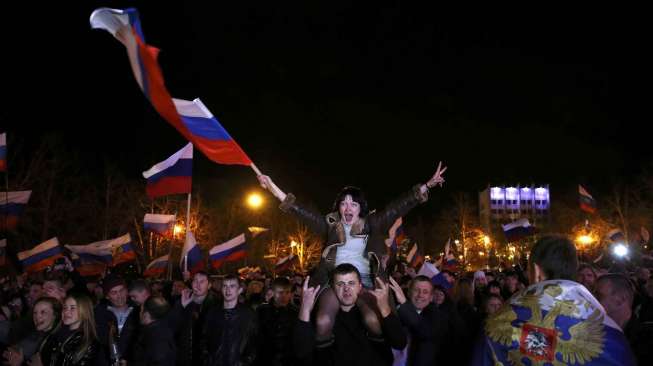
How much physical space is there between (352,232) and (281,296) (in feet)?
11.9

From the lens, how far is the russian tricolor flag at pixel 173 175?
1317 cm

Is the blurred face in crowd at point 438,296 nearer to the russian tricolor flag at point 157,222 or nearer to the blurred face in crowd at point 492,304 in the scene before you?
the blurred face in crowd at point 492,304

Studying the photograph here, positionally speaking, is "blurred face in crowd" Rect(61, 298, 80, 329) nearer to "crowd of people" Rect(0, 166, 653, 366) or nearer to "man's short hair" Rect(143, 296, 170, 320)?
"crowd of people" Rect(0, 166, 653, 366)

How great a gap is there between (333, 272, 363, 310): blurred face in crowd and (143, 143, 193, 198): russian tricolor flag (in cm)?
880

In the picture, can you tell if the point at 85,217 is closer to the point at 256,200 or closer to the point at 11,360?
the point at 256,200

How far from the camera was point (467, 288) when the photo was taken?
870 centimetres

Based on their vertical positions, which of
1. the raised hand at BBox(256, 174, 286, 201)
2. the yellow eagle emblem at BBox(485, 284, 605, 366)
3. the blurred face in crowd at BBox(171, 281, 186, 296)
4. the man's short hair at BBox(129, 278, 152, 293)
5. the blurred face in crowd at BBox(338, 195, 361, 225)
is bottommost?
the blurred face in crowd at BBox(171, 281, 186, 296)

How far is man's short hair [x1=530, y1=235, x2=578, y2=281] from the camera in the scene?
379 centimetres

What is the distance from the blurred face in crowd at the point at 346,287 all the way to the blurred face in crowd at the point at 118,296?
14.5 ft

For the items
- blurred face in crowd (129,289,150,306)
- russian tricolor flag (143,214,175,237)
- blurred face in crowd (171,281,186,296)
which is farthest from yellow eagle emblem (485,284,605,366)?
russian tricolor flag (143,214,175,237)

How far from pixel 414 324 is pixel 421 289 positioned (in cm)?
154

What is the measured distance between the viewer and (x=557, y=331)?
349 cm

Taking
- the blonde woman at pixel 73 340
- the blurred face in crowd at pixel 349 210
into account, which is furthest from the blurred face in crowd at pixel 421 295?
the blonde woman at pixel 73 340

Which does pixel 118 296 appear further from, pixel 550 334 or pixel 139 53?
pixel 550 334
